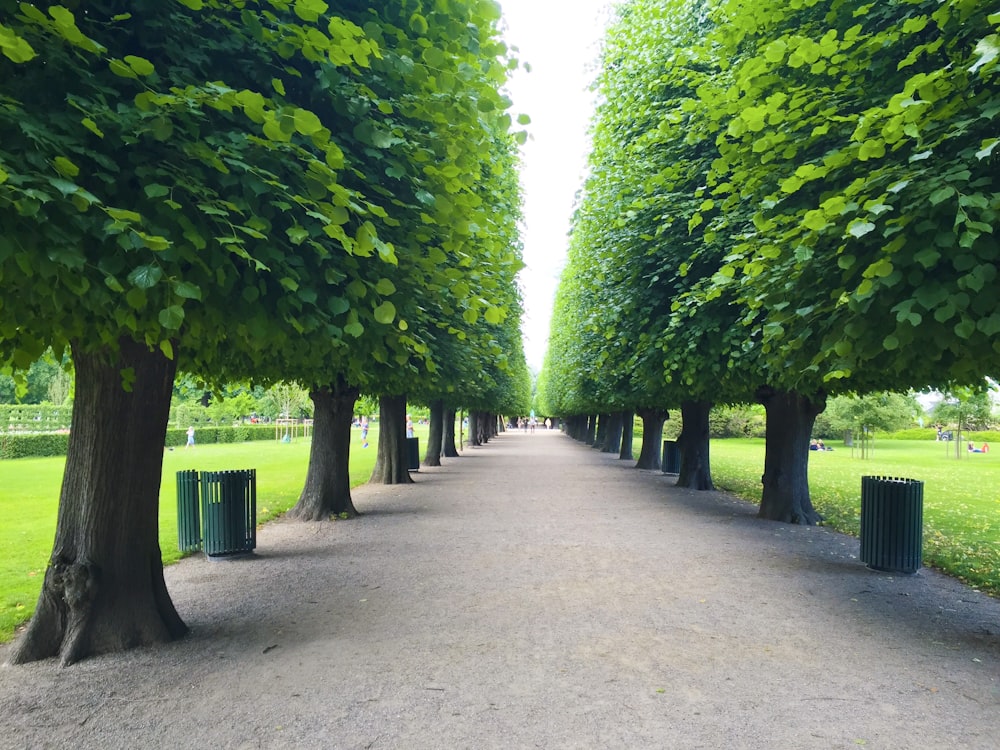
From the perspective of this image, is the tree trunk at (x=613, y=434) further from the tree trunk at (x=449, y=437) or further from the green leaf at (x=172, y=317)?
the green leaf at (x=172, y=317)

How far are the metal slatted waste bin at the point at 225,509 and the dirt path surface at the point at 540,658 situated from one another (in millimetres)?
263

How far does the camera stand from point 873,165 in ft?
18.4

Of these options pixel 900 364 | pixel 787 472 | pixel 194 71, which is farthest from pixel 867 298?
pixel 787 472

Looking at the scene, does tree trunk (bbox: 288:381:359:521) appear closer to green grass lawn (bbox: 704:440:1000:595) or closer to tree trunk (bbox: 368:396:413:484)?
tree trunk (bbox: 368:396:413:484)

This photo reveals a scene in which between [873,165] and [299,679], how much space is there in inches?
246

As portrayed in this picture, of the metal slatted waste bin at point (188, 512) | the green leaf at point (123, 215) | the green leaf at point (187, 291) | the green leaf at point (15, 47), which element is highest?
the green leaf at point (15, 47)

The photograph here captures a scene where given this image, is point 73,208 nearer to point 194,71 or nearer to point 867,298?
point 194,71

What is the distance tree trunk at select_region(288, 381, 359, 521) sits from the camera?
1249 centimetres

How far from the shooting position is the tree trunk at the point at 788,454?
483 inches

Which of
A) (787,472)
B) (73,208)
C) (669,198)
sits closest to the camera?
(73,208)

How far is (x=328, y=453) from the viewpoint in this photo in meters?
12.5

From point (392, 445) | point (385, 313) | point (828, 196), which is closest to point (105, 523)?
point (385, 313)

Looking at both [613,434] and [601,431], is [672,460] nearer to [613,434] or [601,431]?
[613,434]

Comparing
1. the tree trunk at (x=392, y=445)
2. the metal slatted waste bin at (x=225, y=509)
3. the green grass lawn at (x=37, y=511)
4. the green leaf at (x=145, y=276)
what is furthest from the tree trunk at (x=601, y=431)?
the green leaf at (x=145, y=276)
